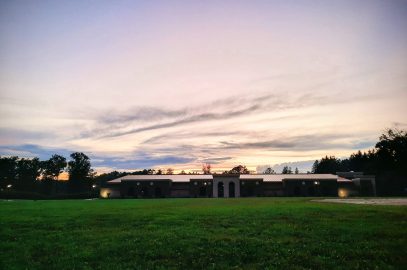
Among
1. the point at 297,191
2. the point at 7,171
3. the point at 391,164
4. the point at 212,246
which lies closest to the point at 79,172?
the point at 7,171

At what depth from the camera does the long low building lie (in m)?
108

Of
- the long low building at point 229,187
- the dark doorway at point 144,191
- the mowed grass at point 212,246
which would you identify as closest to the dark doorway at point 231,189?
the long low building at point 229,187

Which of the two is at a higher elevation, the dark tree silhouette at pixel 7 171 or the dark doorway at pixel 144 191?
the dark tree silhouette at pixel 7 171

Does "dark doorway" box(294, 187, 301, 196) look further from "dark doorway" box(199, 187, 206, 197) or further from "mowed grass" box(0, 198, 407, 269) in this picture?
"mowed grass" box(0, 198, 407, 269)

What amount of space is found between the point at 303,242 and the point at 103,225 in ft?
41.8

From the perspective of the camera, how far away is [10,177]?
160m

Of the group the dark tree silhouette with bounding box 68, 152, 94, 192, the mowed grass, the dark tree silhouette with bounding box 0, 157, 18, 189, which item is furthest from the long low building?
the mowed grass

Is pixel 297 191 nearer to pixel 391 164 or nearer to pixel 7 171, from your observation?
pixel 391 164

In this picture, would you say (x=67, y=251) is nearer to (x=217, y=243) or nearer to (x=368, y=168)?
(x=217, y=243)

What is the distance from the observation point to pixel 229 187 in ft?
360

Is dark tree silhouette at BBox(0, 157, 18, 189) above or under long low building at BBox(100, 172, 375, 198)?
above

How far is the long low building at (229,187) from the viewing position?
10812cm

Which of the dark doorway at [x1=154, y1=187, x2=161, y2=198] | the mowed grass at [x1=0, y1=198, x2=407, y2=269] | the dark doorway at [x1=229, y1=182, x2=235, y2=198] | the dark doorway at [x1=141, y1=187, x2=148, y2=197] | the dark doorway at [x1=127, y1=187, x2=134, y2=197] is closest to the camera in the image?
the mowed grass at [x1=0, y1=198, x2=407, y2=269]

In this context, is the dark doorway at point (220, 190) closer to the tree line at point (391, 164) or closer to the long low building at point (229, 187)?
the long low building at point (229, 187)
